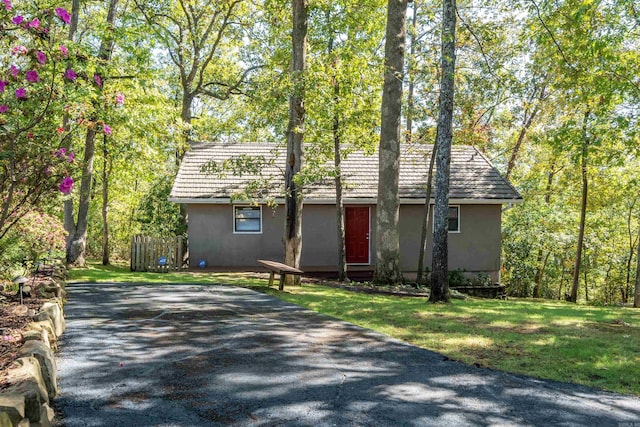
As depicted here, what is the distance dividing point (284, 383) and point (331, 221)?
15388 millimetres

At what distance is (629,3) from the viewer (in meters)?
13.6

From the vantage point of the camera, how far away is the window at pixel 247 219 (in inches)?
800

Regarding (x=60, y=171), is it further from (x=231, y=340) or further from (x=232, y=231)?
(x=232, y=231)

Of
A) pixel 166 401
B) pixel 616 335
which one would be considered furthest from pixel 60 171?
pixel 616 335

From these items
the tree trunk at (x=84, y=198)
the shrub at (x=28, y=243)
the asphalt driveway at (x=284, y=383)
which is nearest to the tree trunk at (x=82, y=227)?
the tree trunk at (x=84, y=198)

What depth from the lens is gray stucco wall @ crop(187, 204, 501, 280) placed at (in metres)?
20.1

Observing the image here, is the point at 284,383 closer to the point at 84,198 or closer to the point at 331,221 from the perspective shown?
the point at 84,198

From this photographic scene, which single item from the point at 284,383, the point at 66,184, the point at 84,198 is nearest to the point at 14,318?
the point at 66,184

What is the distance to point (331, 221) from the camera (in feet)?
68.2

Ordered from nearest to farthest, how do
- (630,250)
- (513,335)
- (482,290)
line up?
(513,335)
(482,290)
(630,250)

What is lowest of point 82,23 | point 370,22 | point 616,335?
point 616,335

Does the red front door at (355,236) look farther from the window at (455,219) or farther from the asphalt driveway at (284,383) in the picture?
the asphalt driveway at (284,383)

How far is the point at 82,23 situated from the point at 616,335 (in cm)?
2770

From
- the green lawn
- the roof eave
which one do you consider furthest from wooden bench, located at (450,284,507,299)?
the green lawn
